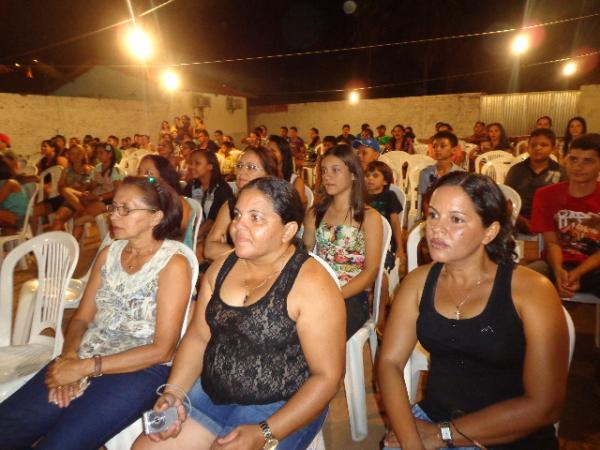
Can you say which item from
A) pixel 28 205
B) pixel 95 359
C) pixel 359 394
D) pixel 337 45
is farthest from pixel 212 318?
pixel 337 45

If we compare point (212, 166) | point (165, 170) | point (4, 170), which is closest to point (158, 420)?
point (165, 170)

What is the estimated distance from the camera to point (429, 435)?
165 cm

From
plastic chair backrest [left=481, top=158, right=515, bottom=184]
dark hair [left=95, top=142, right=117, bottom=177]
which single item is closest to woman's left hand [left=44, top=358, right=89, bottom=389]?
dark hair [left=95, top=142, right=117, bottom=177]

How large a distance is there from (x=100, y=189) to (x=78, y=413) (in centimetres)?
544

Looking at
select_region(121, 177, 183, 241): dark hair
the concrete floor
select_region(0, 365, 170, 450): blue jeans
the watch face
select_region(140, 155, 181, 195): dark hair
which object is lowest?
the concrete floor

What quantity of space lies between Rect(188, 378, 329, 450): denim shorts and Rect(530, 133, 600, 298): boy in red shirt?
85.0 inches

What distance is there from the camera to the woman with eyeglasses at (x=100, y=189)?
6184mm

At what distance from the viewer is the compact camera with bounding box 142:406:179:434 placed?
5.49 feet

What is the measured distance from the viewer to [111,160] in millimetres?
6707

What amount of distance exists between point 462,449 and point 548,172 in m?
3.64

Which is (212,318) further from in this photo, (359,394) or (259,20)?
(259,20)

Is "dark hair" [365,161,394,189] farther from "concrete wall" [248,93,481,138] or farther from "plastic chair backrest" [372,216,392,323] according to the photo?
"concrete wall" [248,93,481,138]

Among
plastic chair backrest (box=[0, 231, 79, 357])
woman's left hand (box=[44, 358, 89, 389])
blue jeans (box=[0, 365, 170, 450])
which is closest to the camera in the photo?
blue jeans (box=[0, 365, 170, 450])

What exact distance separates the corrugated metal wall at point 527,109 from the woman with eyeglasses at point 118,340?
14.9 meters
